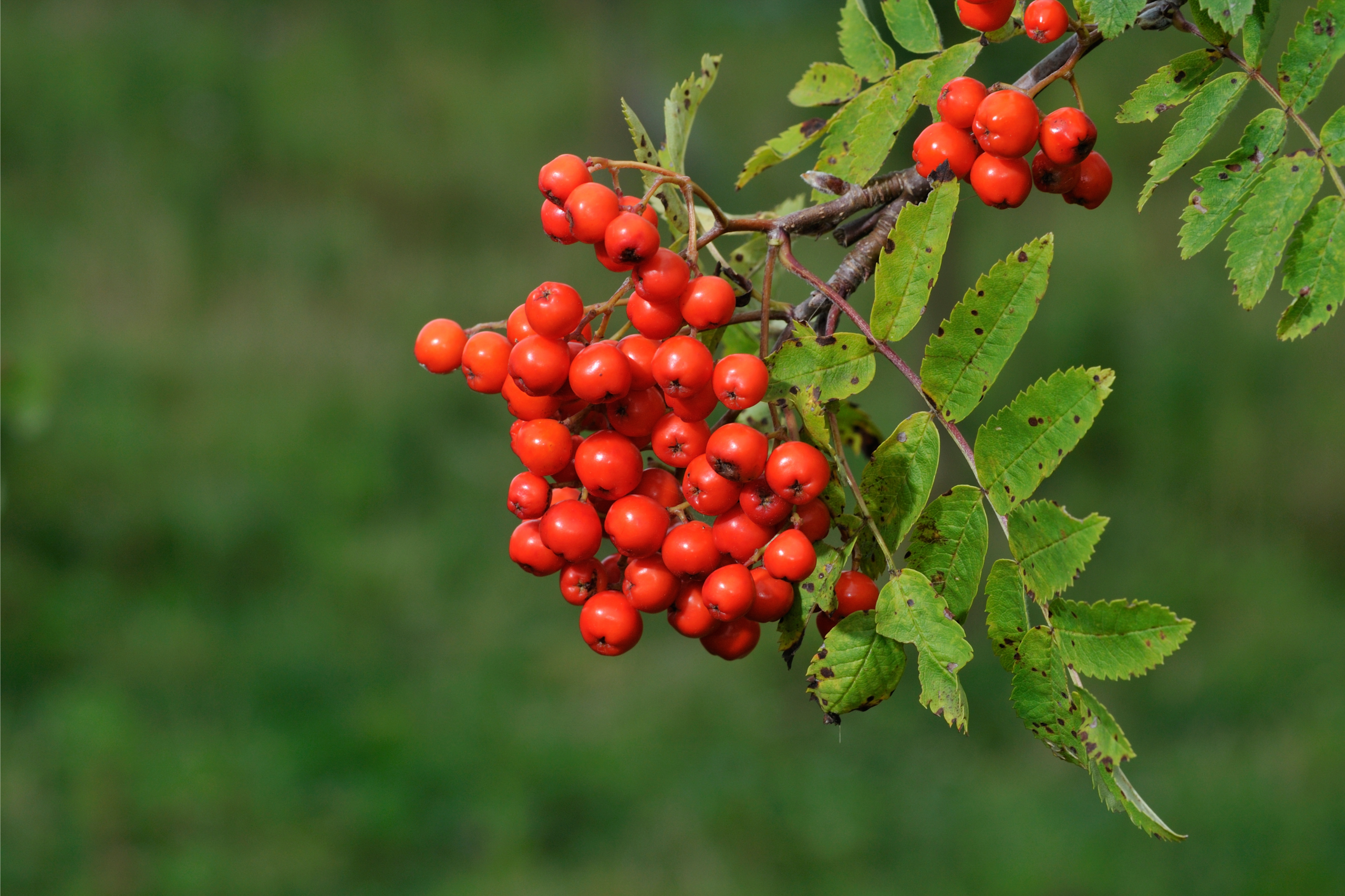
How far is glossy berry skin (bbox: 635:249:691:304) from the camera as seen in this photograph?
3.36 ft

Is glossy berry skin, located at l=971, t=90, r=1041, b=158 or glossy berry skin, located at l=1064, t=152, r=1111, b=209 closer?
glossy berry skin, located at l=971, t=90, r=1041, b=158

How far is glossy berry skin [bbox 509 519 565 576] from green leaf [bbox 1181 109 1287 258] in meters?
0.75

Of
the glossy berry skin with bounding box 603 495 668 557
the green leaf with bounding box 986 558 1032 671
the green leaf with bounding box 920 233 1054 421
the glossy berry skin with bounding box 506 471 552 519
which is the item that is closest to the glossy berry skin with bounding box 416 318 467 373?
the glossy berry skin with bounding box 506 471 552 519

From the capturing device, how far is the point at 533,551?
1.18 m

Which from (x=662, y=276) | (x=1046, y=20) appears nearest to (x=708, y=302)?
(x=662, y=276)

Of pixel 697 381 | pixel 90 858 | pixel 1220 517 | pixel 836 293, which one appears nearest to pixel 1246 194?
pixel 836 293

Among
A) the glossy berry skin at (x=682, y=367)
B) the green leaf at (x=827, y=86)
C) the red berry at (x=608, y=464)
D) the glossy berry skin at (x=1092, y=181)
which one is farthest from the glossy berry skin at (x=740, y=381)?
the green leaf at (x=827, y=86)

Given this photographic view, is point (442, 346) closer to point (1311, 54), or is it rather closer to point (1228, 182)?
point (1228, 182)

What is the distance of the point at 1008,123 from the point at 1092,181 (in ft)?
0.65

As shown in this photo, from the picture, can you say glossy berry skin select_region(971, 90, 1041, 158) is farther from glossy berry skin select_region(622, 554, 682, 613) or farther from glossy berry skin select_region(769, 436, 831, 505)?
glossy berry skin select_region(622, 554, 682, 613)

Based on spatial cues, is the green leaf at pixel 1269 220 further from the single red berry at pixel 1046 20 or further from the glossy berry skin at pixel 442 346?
the glossy berry skin at pixel 442 346

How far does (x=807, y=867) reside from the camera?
436cm

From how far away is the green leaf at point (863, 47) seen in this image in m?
1.42

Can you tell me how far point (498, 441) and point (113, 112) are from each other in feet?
15.4
